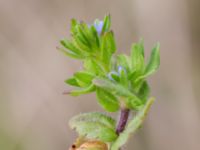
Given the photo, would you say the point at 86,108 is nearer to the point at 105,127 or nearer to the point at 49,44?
the point at 49,44

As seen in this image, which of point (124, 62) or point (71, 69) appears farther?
point (71, 69)

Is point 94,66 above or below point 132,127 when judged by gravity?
above

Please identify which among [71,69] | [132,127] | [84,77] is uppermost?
[71,69]

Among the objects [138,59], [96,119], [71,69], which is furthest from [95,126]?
[71,69]

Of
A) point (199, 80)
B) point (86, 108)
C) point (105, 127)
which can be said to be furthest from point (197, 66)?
point (105, 127)

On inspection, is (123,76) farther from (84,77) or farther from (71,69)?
(71,69)

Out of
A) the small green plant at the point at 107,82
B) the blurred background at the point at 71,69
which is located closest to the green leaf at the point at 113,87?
the small green plant at the point at 107,82

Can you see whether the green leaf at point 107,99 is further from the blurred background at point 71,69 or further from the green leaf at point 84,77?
the blurred background at point 71,69
